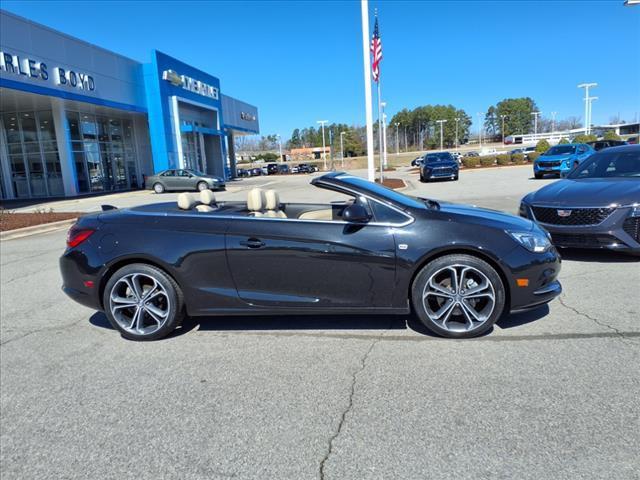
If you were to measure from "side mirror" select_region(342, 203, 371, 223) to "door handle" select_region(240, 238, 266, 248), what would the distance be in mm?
758

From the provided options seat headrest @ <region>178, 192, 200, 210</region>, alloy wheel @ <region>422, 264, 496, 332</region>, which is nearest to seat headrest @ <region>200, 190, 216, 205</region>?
seat headrest @ <region>178, 192, 200, 210</region>

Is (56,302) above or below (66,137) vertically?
below

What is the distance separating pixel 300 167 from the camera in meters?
64.2

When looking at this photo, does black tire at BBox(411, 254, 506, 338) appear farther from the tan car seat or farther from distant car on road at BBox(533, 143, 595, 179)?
distant car on road at BBox(533, 143, 595, 179)

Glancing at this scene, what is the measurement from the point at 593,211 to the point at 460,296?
129 inches

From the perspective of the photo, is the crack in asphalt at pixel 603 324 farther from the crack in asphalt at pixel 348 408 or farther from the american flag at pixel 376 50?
the american flag at pixel 376 50

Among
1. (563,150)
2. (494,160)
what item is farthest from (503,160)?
(563,150)

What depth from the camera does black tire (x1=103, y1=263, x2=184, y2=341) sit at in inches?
159

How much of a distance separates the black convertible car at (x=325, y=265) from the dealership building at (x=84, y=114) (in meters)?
19.1

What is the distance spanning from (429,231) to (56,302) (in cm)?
469

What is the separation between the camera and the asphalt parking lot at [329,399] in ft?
7.88

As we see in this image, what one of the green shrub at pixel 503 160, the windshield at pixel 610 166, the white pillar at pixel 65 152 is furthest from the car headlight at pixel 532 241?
the green shrub at pixel 503 160

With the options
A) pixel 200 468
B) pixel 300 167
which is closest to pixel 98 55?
pixel 200 468

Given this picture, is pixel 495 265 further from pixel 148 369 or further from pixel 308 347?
pixel 148 369
